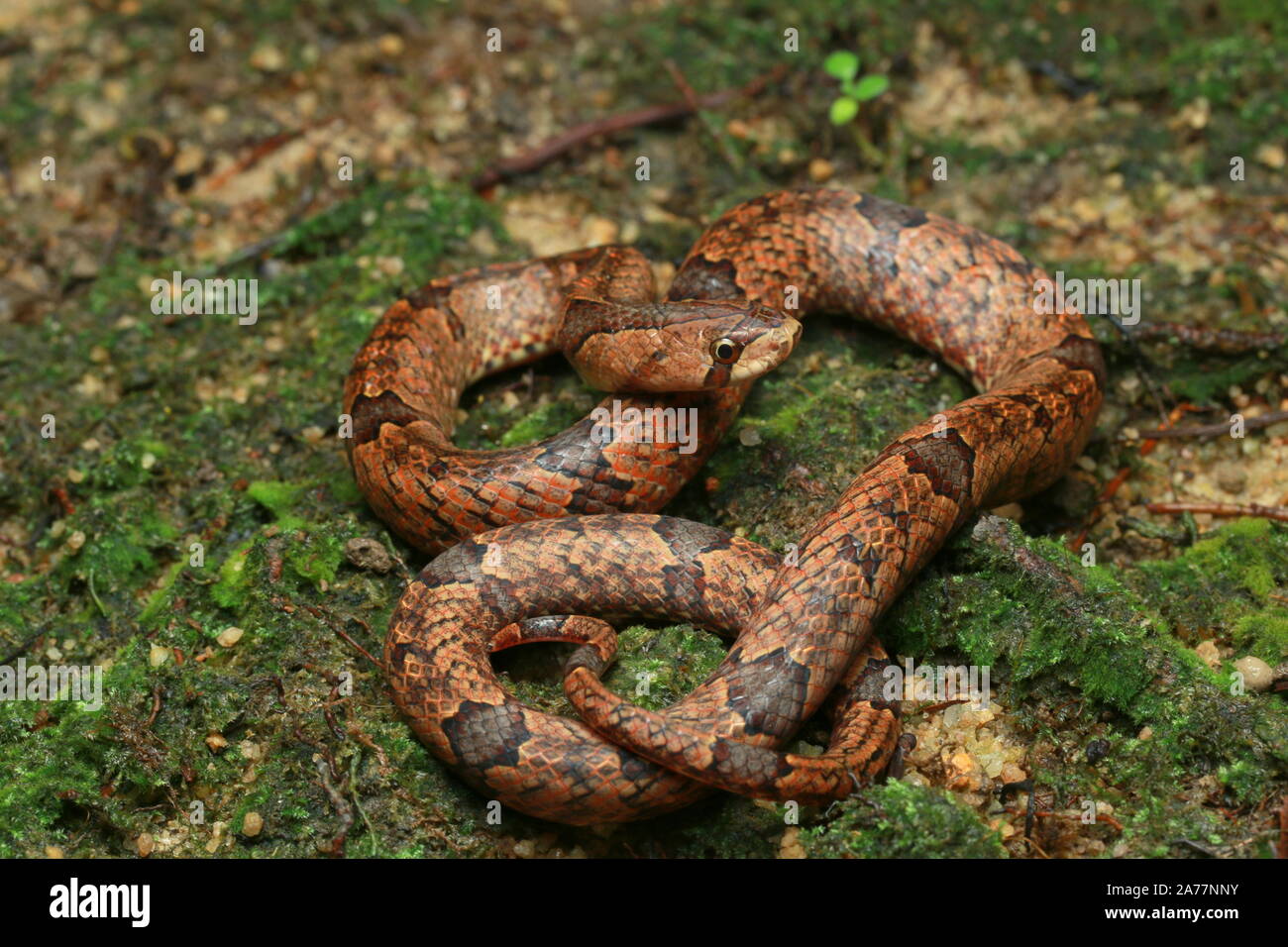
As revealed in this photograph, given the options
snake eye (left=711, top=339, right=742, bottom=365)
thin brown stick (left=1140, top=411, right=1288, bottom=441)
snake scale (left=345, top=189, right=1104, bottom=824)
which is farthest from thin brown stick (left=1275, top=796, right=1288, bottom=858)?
snake eye (left=711, top=339, right=742, bottom=365)

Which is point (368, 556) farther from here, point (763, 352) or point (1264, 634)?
point (1264, 634)

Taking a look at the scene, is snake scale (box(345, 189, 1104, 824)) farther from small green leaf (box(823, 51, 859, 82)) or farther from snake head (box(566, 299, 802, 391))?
small green leaf (box(823, 51, 859, 82))

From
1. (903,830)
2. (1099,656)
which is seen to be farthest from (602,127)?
(903,830)

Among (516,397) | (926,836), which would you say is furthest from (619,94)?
(926,836)

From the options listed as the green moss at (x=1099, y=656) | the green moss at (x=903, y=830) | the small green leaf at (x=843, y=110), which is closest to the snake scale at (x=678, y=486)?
the green moss at (x=903, y=830)

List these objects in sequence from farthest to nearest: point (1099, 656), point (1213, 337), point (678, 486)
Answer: point (1213, 337) → point (678, 486) → point (1099, 656)

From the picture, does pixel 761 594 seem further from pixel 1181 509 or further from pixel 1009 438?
pixel 1181 509
